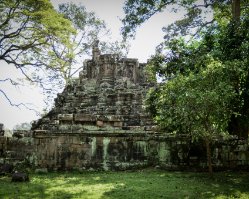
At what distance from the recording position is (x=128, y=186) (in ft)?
26.6

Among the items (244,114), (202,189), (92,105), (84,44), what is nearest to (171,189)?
(202,189)

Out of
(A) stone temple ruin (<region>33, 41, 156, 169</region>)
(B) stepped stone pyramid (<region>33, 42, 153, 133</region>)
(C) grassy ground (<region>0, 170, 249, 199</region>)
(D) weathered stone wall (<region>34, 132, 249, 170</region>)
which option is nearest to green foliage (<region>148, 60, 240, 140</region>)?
(C) grassy ground (<region>0, 170, 249, 199</region>)

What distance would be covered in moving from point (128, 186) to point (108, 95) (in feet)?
35.2

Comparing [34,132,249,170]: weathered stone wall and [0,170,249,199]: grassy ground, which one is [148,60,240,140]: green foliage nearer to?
[0,170,249,199]: grassy ground

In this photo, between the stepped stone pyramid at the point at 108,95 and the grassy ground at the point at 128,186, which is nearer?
the grassy ground at the point at 128,186

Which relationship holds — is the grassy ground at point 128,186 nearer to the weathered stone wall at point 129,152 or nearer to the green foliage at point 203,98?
the weathered stone wall at point 129,152

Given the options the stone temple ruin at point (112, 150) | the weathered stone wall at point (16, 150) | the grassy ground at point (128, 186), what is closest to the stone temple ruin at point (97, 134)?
the stone temple ruin at point (112, 150)

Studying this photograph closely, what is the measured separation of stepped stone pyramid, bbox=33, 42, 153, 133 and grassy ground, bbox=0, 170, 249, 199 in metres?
3.62

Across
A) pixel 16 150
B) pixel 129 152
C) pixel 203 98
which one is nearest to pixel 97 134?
pixel 129 152

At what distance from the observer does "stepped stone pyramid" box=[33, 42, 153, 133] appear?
642 inches

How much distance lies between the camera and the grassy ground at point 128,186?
281 inches

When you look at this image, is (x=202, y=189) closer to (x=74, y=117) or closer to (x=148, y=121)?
(x=74, y=117)

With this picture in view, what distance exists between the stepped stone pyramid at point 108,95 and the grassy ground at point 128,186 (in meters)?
3.62

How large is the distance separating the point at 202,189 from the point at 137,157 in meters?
3.71
